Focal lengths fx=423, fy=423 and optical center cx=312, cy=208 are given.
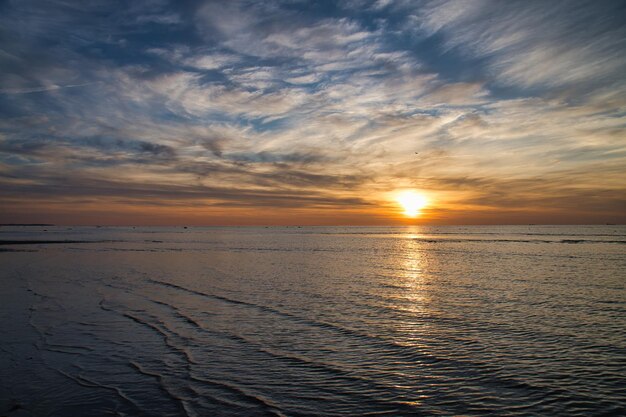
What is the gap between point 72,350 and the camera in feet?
55.7

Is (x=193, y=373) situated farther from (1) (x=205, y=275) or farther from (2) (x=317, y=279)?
(1) (x=205, y=275)

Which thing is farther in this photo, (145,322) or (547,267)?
(547,267)

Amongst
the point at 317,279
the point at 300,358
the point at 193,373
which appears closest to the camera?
the point at 193,373

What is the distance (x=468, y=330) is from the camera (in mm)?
19797

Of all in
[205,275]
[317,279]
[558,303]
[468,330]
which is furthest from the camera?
[205,275]

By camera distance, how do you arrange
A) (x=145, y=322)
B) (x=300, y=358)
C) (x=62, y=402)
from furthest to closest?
(x=145, y=322), (x=300, y=358), (x=62, y=402)

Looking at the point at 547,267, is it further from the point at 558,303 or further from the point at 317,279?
the point at 317,279

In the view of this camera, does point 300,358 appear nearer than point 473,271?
Yes

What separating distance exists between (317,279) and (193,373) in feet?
83.2

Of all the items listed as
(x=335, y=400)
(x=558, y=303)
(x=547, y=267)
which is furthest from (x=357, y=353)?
(x=547, y=267)

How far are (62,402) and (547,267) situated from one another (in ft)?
164

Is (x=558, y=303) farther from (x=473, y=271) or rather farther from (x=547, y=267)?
(x=547, y=267)

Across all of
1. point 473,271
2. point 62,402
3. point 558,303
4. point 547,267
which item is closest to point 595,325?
point 558,303

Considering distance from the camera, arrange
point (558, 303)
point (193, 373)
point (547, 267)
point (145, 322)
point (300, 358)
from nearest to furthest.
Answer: point (193, 373)
point (300, 358)
point (145, 322)
point (558, 303)
point (547, 267)
